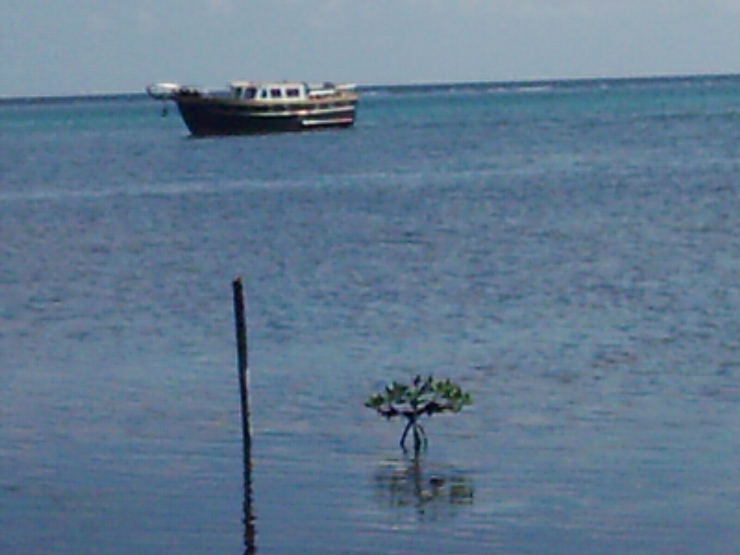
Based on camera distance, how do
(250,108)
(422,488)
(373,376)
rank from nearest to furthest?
(422,488), (373,376), (250,108)

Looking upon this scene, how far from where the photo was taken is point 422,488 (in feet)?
65.8

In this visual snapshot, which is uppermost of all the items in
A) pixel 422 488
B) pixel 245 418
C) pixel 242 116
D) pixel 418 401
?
pixel 242 116

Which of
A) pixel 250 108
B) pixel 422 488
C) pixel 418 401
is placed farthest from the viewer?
pixel 250 108

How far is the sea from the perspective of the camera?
1888cm

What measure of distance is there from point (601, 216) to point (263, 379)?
2615cm

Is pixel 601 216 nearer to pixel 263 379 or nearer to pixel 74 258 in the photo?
pixel 74 258

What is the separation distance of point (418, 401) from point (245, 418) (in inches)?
68.1

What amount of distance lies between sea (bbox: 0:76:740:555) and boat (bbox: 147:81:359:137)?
43591 mm

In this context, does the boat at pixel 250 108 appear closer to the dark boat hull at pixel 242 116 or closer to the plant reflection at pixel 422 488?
the dark boat hull at pixel 242 116

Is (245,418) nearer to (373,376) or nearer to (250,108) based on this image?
(373,376)

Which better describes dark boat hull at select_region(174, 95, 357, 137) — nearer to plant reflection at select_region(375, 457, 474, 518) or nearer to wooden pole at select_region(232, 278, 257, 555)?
wooden pole at select_region(232, 278, 257, 555)

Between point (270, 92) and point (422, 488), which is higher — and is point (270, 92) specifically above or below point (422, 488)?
above

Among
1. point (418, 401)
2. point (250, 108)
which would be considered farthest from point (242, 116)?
point (418, 401)

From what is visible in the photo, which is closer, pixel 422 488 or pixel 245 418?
pixel 422 488
